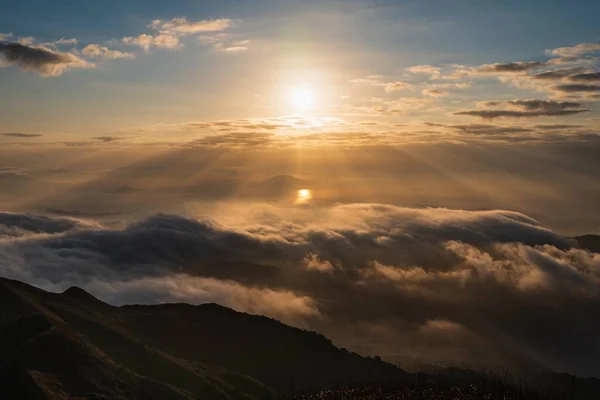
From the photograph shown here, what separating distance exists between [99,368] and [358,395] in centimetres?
12847

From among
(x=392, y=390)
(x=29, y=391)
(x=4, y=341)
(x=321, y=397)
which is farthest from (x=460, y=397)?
(x=4, y=341)

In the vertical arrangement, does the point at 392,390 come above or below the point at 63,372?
above

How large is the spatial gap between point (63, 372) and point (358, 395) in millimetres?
122141

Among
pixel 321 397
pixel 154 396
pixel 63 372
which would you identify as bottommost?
pixel 154 396

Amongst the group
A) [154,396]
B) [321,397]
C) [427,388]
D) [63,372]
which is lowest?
[154,396]

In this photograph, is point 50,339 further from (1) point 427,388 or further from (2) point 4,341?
(1) point 427,388

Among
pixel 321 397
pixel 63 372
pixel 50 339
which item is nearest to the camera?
pixel 321 397

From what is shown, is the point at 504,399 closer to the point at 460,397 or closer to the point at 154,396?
the point at 460,397

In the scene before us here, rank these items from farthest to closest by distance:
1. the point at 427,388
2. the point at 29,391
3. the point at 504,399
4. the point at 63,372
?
the point at 63,372
the point at 29,391
the point at 427,388
the point at 504,399

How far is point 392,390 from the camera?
10300cm

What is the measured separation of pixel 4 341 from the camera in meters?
197

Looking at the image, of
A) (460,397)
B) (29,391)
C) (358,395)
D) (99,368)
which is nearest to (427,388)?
(460,397)

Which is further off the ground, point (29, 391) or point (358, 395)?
point (358, 395)

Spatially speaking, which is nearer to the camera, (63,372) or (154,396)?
(63,372)
